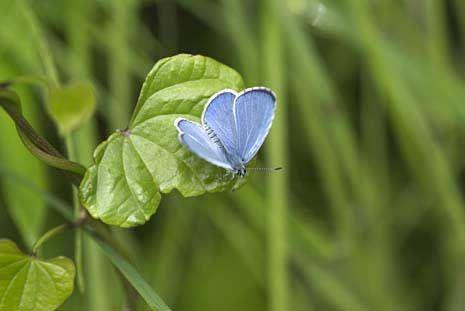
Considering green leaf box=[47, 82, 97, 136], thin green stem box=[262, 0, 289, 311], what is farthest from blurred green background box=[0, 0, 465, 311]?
green leaf box=[47, 82, 97, 136]

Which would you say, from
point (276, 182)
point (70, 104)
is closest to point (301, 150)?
point (276, 182)

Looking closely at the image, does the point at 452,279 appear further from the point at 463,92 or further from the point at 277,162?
the point at 277,162

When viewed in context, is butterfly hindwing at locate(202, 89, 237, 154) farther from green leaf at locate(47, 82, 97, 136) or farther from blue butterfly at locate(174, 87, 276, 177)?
green leaf at locate(47, 82, 97, 136)

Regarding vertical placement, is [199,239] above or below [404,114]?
below

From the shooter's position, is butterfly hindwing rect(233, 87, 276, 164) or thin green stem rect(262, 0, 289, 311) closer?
butterfly hindwing rect(233, 87, 276, 164)

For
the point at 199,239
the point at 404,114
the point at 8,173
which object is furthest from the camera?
the point at 199,239

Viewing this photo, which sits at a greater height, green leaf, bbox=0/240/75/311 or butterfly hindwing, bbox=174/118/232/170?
butterfly hindwing, bbox=174/118/232/170

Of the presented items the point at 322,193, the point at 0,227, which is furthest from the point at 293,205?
the point at 0,227
